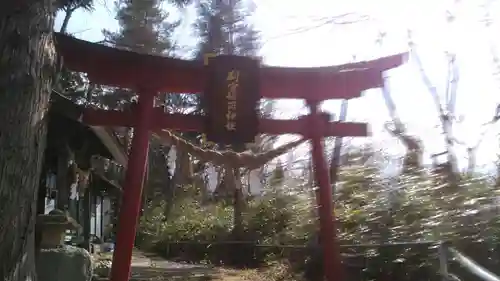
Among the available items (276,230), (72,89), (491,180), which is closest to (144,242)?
(72,89)

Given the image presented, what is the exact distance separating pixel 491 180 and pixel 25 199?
5.10 meters

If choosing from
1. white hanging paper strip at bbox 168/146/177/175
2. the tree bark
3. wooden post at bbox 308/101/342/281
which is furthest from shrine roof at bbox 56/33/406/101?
white hanging paper strip at bbox 168/146/177/175

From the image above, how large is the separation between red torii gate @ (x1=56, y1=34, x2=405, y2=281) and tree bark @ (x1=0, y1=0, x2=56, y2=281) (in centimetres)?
268

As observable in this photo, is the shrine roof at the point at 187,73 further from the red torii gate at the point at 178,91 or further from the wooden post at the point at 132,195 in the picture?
the wooden post at the point at 132,195

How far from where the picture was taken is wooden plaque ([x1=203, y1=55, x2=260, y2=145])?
6773mm

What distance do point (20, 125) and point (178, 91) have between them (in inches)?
136

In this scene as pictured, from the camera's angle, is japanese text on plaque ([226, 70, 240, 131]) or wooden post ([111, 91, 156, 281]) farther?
japanese text on plaque ([226, 70, 240, 131])

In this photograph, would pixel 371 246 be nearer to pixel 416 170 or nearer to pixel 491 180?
pixel 416 170

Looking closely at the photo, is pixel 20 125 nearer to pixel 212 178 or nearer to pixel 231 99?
pixel 231 99

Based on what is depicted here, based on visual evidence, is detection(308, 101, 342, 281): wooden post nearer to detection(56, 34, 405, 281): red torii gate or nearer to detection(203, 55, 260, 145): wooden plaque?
detection(56, 34, 405, 281): red torii gate

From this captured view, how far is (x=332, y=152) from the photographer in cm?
1242

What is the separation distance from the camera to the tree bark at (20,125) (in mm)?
3467

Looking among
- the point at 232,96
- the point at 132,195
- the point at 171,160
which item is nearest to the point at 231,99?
the point at 232,96

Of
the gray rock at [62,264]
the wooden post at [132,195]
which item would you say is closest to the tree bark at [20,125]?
the gray rock at [62,264]
